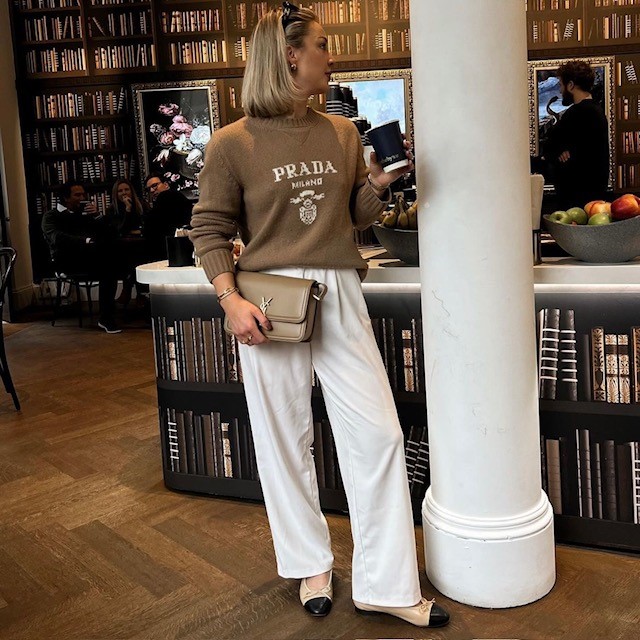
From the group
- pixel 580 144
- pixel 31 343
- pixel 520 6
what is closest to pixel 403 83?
pixel 580 144

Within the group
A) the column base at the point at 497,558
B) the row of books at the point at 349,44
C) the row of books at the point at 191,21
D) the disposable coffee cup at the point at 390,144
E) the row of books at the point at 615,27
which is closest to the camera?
the disposable coffee cup at the point at 390,144

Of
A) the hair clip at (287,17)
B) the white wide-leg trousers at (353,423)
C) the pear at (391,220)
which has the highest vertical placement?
the hair clip at (287,17)

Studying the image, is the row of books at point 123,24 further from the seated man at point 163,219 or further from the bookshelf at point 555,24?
the bookshelf at point 555,24

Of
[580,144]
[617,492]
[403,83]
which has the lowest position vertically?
[617,492]

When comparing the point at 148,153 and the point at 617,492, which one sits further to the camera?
the point at 148,153

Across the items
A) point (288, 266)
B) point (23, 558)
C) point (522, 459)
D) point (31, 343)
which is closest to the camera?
point (288, 266)

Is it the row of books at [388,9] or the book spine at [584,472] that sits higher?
the row of books at [388,9]

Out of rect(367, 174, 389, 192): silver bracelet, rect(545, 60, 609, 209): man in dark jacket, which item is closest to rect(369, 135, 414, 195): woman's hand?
rect(367, 174, 389, 192): silver bracelet

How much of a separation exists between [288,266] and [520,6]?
86 centimetres

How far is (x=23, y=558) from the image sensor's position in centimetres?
264

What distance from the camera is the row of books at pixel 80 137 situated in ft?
27.6

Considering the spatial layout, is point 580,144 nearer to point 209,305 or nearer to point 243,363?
point 209,305

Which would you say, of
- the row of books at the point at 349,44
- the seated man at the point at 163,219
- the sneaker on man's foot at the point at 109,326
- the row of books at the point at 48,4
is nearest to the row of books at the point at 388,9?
the row of books at the point at 349,44

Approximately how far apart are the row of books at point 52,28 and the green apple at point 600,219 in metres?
7.16
